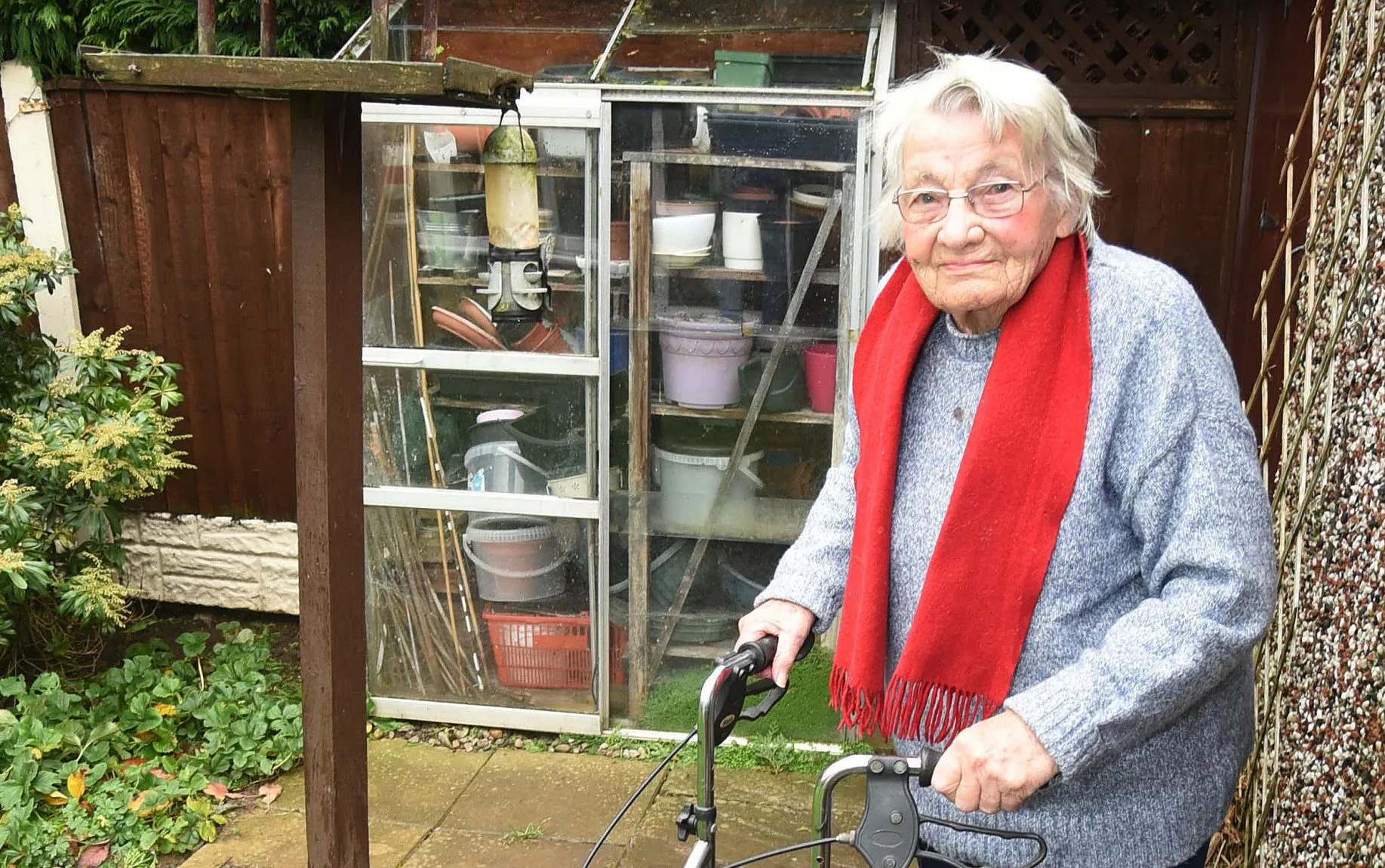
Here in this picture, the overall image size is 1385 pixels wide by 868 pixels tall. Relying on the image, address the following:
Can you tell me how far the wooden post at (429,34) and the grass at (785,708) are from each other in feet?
7.56

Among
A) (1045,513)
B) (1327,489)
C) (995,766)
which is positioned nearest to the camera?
(995,766)

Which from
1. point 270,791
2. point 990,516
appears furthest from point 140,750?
point 990,516

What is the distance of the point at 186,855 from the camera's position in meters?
3.67

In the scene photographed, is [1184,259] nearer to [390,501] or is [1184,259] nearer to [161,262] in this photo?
[390,501]

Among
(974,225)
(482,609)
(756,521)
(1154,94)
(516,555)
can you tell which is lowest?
(482,609)

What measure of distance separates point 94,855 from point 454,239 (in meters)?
2.15

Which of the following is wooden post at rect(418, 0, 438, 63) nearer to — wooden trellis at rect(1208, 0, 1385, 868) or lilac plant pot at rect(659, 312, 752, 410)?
lilac plant pot at rect(659, 312, 752, 410)

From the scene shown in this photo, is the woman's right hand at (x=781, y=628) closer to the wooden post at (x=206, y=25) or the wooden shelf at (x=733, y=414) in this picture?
the wooden post at (x=206, y=25)

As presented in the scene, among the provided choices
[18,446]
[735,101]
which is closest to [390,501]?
[18,446]

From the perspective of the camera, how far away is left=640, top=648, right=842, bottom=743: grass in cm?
427

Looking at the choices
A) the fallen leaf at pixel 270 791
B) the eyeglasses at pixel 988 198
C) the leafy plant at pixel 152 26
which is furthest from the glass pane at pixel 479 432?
the eyeglasses at pixel 988 198

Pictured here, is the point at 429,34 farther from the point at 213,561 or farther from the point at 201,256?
the point at 213,561

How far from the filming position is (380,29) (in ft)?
7.73

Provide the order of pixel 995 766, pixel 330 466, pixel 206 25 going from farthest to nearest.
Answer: pixel 330 466
pixel 206 25
pixel 995 766
